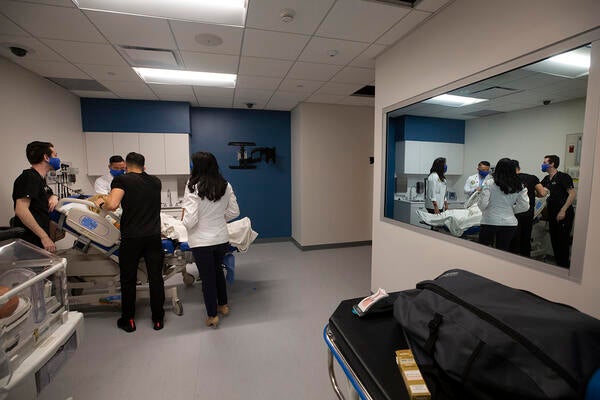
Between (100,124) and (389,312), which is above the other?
(100,124)

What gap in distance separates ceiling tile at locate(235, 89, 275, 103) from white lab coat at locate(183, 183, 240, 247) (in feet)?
7.11

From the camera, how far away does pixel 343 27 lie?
87.6 inches

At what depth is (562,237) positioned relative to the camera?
1.41m

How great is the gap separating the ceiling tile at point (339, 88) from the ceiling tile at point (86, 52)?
242cm

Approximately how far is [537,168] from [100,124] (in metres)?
5.47

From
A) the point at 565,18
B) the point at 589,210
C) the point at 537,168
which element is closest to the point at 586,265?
the point at 589,210

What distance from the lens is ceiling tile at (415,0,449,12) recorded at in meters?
1.90

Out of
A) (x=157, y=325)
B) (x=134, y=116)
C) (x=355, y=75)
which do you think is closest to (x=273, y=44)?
(x=355, y=75)

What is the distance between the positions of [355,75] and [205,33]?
1.79 meters

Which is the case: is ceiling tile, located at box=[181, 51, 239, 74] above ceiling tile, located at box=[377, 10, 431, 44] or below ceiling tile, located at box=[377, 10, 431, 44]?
below

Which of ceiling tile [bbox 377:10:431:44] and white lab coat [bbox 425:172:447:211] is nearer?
ceiling tile [bbox 377:10:431:44]

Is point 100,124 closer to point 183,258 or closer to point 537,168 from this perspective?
point 183,258

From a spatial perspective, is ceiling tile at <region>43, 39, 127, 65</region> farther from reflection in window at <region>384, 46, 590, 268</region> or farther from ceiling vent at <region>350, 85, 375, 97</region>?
ceiling vent at <region>350, 85, 375, 97</region>

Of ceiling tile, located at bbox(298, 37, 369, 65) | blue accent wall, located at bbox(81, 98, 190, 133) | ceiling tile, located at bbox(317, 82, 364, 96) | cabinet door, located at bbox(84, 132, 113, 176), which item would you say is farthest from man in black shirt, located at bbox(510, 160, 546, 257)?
cabinet door, located at bbox(84, 132, 113, 176)
